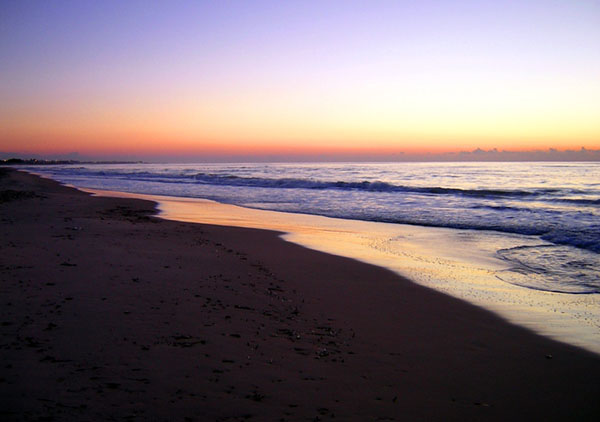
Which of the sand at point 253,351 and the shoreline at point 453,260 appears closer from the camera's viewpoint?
the sand at point 253,351

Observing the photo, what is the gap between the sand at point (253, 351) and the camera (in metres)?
3.32

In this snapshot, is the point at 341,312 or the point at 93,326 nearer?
the point at 93,326

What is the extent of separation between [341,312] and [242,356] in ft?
7.15

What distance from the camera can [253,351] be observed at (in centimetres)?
431

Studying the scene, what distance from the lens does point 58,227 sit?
11.5 m

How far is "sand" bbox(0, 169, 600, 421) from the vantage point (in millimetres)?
3322

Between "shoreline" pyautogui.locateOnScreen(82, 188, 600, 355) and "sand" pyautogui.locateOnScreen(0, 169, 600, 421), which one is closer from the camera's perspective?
"sand" pyautogui.locateOnScreen(0, 169, 600, 421)

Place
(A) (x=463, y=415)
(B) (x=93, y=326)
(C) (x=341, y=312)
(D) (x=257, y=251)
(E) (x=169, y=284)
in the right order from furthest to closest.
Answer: (D) (x=257, y=251)
(E) (x=169, y=284)
(C) (x=341, y=312)
(B) (x=93, y=326)
(A) (x=463, y=415)

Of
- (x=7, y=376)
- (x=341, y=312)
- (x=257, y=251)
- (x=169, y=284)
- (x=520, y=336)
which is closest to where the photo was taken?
(x=7, y=376)

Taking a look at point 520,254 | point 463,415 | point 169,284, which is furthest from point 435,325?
point 520,254

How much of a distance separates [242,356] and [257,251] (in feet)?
20.5

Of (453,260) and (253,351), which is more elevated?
(253,351)

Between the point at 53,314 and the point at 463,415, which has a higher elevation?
the point at 53,314

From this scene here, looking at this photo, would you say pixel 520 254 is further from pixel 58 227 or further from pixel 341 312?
pixel 58 227
